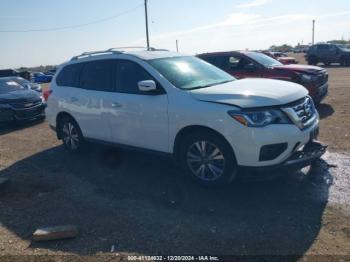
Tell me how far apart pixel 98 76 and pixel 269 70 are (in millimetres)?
5581

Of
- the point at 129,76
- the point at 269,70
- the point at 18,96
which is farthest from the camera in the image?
the point at 18,96

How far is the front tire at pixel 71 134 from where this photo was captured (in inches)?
285

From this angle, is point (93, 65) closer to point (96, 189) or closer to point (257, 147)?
point (96, 189)

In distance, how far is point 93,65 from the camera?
677 cm

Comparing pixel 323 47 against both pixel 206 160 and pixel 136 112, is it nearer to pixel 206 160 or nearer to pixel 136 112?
pixel 136 112

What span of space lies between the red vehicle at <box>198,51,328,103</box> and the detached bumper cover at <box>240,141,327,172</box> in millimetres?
5407

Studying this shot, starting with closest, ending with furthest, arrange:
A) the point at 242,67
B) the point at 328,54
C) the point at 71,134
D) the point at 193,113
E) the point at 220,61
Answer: the point at 193,113 < the point at 71,134 < the point at 242,67 < the point at 220,61 < the point at 328,54

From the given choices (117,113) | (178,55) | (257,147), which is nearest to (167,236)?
(257,147)

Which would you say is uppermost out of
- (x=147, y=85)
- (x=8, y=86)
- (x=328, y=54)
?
(x=328, y=54)

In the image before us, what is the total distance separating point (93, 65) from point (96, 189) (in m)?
2.35

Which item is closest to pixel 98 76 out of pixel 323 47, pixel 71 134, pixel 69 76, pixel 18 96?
pixel 69 76

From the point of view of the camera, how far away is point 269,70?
34.5ft

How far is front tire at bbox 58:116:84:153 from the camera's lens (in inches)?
285

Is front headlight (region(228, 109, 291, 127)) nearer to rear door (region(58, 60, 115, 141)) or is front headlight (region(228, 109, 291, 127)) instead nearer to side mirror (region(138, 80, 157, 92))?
side mirror (region(138, 80, 157, 92))
